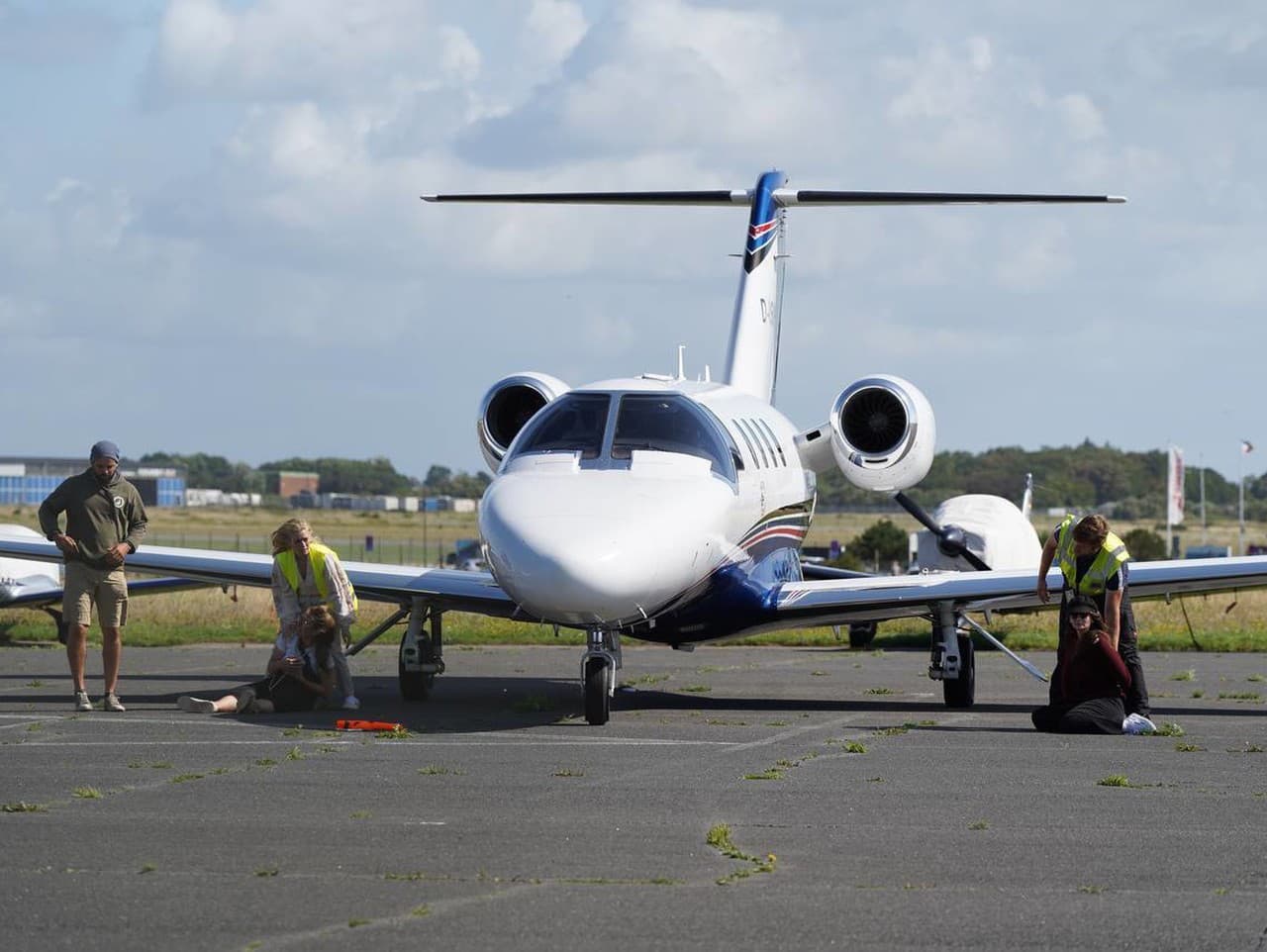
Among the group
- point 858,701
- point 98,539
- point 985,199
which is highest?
point 985,199

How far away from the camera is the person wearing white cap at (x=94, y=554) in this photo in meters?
15.2

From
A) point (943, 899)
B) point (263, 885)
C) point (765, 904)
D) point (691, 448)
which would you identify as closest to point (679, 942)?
point (765, 904)

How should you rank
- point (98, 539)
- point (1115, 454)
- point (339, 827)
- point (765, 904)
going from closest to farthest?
point (765, 904), point (339, 827), point (98, 539), point (1115, 454)

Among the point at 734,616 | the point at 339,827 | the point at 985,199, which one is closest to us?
the point at 339,827

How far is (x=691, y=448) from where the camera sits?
15.6 m

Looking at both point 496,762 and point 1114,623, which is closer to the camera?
point 496,762

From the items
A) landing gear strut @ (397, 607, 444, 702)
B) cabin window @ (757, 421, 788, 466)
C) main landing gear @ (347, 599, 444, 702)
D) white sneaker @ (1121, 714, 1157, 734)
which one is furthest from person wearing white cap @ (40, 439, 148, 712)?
white sneaker @ (1121, 714, 1157, 734)

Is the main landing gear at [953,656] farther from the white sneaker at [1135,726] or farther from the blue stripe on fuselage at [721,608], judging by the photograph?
the white sneaker at [1135,726]

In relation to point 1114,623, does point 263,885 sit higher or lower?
lower

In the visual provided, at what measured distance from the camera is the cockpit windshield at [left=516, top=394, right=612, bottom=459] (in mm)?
15156

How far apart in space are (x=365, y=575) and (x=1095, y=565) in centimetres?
674

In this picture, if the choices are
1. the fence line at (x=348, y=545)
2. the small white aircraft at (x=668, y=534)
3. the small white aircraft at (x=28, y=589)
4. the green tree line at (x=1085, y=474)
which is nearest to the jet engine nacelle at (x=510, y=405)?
the small white aircraft at (x=668, y=534)

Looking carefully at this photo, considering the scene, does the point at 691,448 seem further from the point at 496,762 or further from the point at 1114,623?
the point at 496,762

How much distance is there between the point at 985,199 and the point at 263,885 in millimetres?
16287
